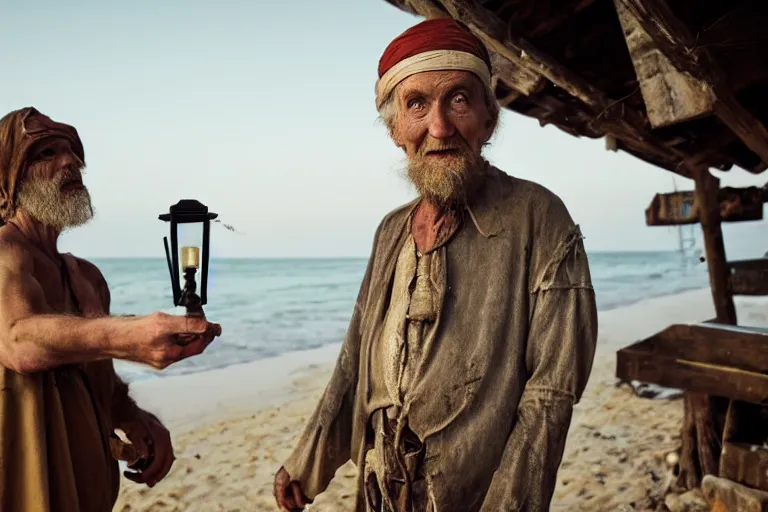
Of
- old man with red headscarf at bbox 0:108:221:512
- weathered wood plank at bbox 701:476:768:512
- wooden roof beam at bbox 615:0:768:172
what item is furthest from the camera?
weathered wood plank at bbox 701:476:768:512

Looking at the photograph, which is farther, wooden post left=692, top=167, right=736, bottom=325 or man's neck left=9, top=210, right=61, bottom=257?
wooden post left=692, top=167, right=736, bottom=325

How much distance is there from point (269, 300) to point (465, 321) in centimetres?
2656

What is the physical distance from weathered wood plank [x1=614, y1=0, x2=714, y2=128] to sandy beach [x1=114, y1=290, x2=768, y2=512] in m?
3.51

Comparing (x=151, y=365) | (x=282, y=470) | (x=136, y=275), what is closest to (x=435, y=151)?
(x=151, y=365)

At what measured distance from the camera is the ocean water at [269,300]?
1473 cm

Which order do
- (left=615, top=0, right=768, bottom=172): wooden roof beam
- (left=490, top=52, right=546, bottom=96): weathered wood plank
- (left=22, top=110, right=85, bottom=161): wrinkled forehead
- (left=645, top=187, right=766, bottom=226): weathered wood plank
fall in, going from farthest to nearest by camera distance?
(left=645, top=187, right=766, bottom=226): weathered wood plank → (left=490, top=52, right=546, bottom=96): weathered wood plank → (left=615, top=0, right=768, bottom=172): wooden roof beam → (left=22, top=110, right=85, bottom=161): wrinkled forehead

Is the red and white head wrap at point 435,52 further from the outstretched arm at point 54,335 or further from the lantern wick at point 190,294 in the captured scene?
the outstretched arm at point 54,335

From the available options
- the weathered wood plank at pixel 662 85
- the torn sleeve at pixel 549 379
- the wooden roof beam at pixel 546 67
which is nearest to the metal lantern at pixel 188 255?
the torn sleeve at pixel 549 379

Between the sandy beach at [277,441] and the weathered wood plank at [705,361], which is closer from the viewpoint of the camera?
Result: the weathered wood plank at [705,361]

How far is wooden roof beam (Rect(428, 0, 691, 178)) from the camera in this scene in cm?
320

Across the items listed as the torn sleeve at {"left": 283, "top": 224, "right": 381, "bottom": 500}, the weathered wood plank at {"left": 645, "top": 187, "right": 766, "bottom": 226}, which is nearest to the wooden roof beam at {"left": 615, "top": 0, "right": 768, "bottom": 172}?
the torn sleeve at {"left": 283, "top": 224, "right": 381, "bottom": 500}

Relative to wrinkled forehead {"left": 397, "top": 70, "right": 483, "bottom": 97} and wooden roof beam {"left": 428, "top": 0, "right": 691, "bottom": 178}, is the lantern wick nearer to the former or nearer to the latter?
wrinkled forehead {"left": 397, "top": 70, "right": 483, "bottom": 97}

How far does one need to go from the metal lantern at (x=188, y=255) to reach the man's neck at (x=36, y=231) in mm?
660

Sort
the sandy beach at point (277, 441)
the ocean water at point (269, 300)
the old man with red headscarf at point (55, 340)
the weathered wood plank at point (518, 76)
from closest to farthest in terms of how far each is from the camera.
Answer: the old man with red headscarf at point (55, 340) → the weathered wood plank at point (518, 76) → the sandy beach at point (277, 441) → the ocean water at point (269, 300)
